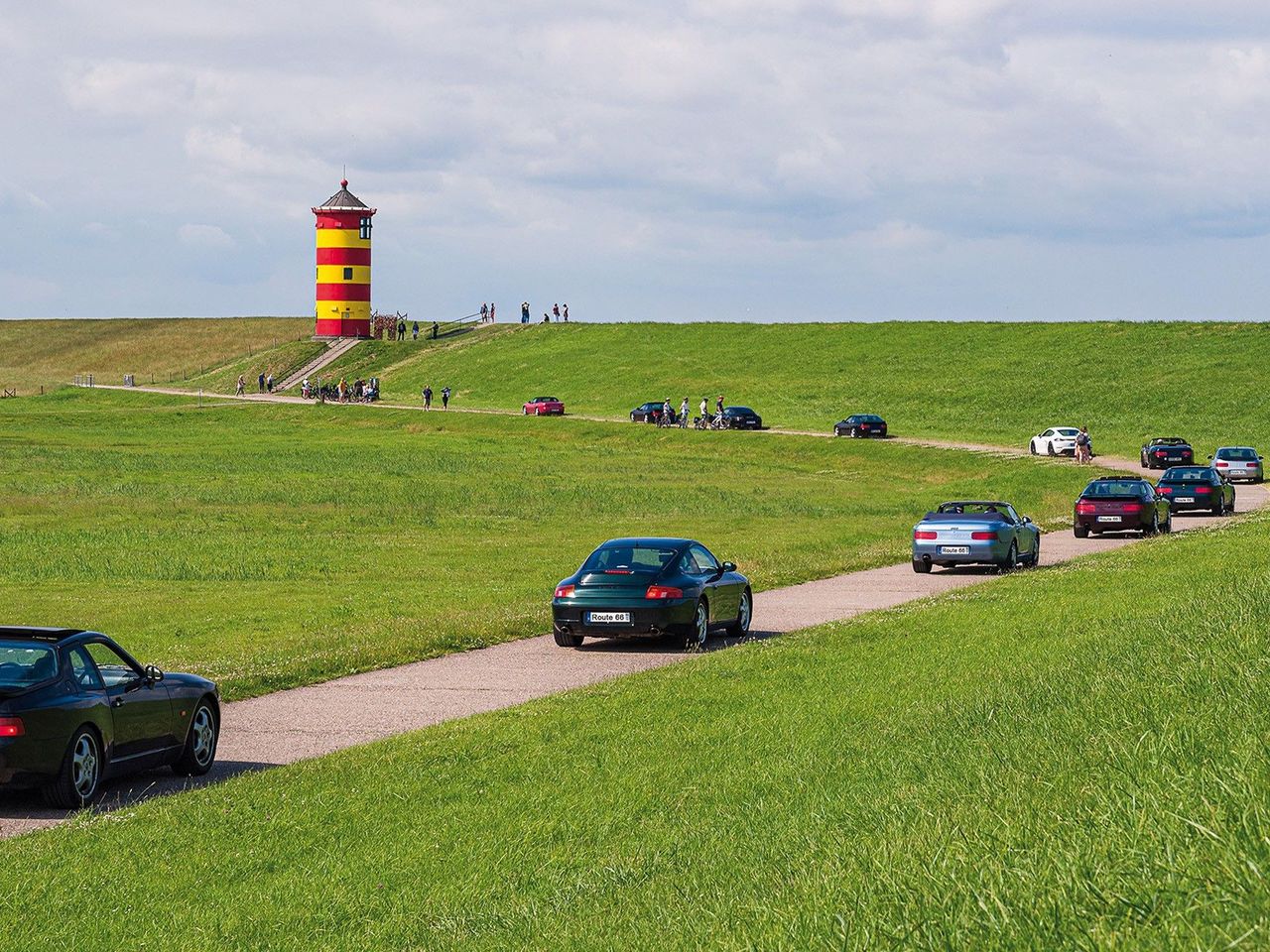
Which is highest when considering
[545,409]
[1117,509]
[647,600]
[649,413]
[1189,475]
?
[545,409]

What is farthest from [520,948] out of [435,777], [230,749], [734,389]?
[734,389]

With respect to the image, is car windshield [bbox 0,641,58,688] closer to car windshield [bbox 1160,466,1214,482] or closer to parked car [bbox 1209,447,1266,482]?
car windshield [bbox 1160,466,1214,482]

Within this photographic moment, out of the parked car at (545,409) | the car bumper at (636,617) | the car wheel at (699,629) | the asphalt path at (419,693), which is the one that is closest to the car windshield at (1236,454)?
the asphalt path at (419,693)

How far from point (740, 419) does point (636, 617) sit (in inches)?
2756

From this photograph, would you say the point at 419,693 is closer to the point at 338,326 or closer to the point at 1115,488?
the point at 1115,488

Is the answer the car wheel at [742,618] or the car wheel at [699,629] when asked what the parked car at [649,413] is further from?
the car wheel at [699,629]

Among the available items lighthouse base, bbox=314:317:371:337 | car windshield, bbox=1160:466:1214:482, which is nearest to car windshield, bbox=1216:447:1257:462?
car windshield, bbox=1160:466:1214:482

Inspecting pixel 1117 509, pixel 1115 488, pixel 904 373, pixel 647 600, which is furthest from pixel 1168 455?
pixel 647 600

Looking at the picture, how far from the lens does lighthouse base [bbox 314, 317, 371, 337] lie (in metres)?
145

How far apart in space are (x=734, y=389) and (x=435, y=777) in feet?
338

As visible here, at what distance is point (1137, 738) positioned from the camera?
9.09 m

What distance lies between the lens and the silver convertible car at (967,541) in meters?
33.0

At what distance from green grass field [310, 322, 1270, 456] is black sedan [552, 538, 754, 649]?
60.8 m

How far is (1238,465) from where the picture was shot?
66.1 m
